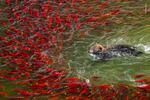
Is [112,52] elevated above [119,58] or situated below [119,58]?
above

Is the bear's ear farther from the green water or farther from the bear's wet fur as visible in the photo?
the green water

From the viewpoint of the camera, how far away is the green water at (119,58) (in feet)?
25.2

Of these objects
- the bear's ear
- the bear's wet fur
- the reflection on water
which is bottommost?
the reflection on water

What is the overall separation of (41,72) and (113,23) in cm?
320

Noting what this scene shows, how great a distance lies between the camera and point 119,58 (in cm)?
835

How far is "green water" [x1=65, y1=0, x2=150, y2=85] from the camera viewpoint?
7691mm

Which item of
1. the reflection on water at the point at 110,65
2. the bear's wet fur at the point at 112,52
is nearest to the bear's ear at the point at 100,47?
the bear's wet fur at the point at 112,52

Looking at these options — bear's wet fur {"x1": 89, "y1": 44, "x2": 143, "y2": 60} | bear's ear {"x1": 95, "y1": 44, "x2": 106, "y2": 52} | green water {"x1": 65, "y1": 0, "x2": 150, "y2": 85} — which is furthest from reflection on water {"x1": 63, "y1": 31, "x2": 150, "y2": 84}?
bear's ear {"x1": 95, "y1": 44, "x2": 106, "y2": 52}

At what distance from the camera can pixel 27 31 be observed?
10.1 m

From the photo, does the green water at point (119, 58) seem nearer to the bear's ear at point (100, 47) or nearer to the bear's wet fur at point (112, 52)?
the bear's wet fur at point (112, 52)

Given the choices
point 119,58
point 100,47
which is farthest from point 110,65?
point 100,47

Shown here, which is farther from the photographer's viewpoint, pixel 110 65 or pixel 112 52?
pixel 112 52

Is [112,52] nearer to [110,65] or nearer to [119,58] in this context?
[119,58]

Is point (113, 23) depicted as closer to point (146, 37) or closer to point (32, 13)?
point (146, 37)
